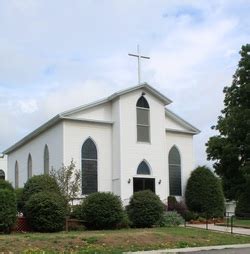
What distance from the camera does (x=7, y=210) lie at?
22797mm

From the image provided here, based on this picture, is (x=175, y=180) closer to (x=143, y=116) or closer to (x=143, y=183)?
(x=143, y=183)

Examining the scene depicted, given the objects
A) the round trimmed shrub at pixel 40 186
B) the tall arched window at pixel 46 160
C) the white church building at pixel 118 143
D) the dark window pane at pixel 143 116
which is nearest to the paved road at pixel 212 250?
the round trimmed shrub at pixel 40 186

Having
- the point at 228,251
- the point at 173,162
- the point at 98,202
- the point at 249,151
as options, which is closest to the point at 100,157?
the point at 173,162

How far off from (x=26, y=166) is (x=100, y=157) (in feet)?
34.1

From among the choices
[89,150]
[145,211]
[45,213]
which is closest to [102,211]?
[145,211]

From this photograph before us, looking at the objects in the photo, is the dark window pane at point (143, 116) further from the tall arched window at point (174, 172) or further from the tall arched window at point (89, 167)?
the tall arched window at point (174, 172)

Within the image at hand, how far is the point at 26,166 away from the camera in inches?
1698

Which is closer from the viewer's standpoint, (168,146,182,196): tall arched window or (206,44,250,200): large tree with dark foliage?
(168,146,182,196): tall arched window

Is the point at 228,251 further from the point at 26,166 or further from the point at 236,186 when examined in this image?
the point at 26,166

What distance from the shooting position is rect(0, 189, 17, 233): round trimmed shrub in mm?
22734

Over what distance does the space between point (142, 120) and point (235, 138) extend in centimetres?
926

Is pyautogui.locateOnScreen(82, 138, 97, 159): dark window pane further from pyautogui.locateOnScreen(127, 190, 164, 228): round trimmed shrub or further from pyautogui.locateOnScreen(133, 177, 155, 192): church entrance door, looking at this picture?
pyautogui.locateOnScreen(127, 190, 164, 228): round trimmed shrub

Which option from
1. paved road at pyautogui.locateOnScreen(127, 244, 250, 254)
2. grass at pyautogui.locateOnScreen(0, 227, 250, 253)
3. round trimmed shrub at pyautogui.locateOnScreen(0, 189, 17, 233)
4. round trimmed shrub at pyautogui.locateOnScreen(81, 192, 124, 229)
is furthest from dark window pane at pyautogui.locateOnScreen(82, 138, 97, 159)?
paved road at pyautogui.locateOnScreen(127, 244, 250, 254)

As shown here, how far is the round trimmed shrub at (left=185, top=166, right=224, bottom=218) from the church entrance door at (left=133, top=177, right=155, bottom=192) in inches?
122
